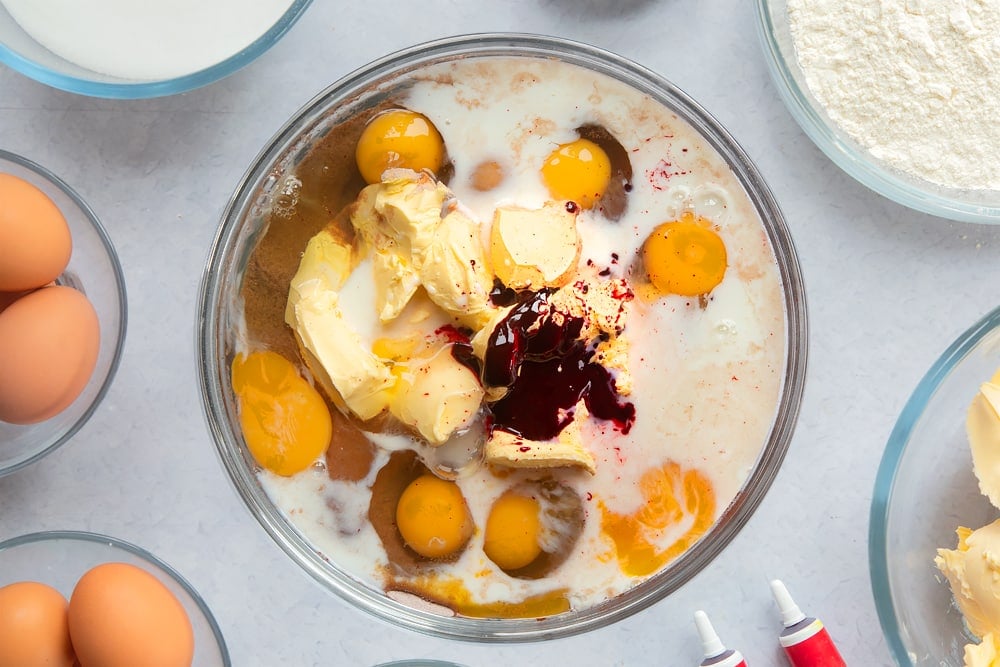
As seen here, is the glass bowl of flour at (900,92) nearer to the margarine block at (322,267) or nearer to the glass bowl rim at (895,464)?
the glass bowl rim at (895,464)

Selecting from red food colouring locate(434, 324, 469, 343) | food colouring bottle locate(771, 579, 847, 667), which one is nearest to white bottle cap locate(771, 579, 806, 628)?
food colouring bottle locate(771, 579, 847, 667)

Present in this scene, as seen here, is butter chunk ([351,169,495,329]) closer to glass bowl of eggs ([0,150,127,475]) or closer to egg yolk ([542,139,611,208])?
egg yolk ([542,139,611,208])

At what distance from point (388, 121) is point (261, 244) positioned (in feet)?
0.70

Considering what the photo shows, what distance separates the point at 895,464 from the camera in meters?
1.09

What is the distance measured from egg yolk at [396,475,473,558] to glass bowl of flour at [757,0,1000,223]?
24.8 inches

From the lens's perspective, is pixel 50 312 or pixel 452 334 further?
pixel 452 334

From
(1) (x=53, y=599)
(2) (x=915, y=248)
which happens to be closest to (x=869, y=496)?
(2) (x=915, y=248)

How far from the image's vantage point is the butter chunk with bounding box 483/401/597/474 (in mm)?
1025

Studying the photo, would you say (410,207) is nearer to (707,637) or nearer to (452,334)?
(452,334)

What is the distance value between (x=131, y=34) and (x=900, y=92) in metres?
0.93

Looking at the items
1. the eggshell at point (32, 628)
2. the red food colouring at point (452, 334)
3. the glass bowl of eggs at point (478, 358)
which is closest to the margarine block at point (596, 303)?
the glass bowl of eggs at point (478, 358)

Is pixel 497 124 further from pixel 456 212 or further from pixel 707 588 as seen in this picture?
pixel 707 588

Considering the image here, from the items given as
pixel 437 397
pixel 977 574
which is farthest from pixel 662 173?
pixel 977 574

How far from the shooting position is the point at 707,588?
113 cm
